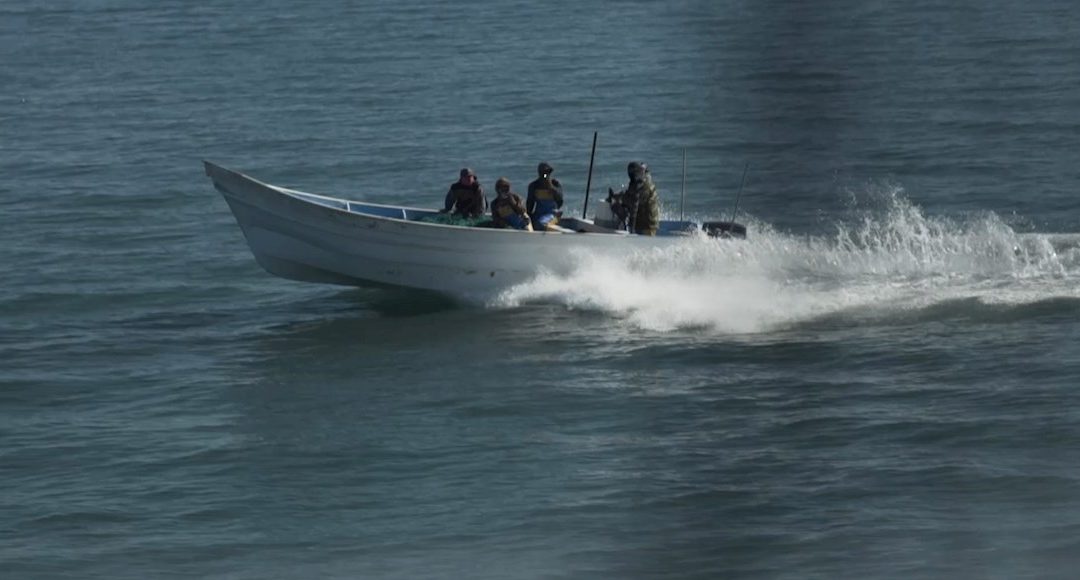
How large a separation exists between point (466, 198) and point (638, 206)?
10.6 feet

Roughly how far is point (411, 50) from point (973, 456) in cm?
4693

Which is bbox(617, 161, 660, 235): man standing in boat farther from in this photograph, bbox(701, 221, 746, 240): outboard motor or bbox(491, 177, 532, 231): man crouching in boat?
bbox(491, 177, 532, 231): man crouching in boat

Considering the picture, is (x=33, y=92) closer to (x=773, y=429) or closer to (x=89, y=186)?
(x=89, y=186)

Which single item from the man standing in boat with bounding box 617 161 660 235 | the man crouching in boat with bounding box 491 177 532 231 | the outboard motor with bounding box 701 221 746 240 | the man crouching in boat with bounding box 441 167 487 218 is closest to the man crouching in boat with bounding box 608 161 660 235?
the man standing in boat with bounding box 617 161 660 235

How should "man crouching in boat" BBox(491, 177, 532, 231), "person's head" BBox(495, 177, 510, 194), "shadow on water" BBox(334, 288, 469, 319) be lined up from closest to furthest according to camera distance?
Answer: "person's head" BBox(495, 177, 510, 194) < "man crouching in boat" BBox(491, 177, 532, 231) < "shadow on water" BBox(334, 288, 469, 319)

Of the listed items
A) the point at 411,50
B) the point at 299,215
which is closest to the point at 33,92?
the point at 411,50

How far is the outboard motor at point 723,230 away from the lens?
32.8 m

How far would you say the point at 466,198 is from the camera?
110 feet

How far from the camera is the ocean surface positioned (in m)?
7.45

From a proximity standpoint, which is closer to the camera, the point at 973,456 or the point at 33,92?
the point at 973,456

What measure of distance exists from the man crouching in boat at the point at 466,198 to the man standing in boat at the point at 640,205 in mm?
2648

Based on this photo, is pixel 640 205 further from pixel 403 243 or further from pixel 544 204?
pixel 403 243

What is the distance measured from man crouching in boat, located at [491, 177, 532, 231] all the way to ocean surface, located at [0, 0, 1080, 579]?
1.18 m

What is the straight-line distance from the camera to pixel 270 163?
5153 cm
